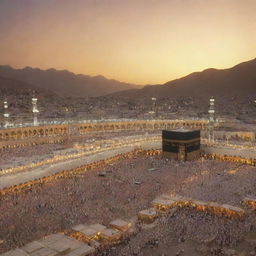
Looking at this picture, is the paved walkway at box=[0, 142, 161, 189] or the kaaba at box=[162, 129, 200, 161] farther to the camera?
the kaaba at box=[162, 129, 200, 161]

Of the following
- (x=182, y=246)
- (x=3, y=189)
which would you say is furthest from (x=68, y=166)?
(x=182, y=246)

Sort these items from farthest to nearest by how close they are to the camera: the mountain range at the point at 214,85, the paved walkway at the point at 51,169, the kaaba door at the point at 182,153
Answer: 1. the mountain range at the point at 214,85
2. the kaaba door at the point at 182,153
3. the paved walkway at the point at 51,169

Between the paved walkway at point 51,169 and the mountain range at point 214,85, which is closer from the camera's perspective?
the paved walkway at point 51,169

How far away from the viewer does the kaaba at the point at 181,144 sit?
28.1 meters

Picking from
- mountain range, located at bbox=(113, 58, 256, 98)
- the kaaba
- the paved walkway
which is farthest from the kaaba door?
mountain range, located at bbox=(113, 58, 256, 98)

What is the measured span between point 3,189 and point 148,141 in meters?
15.9

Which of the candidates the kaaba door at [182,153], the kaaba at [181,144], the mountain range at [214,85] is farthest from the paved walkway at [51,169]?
the mountain range at [214,85]

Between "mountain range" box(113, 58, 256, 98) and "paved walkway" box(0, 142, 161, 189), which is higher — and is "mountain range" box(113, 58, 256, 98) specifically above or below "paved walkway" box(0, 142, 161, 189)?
above

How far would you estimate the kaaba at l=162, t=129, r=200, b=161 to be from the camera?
2811 centimetres

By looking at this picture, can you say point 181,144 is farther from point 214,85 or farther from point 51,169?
point 214,85

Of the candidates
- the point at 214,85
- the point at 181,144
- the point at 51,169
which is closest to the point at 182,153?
the point at 181,144

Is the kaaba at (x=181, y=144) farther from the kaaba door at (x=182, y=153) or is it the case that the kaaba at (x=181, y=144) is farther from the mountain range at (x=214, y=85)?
the mountain range at (x=214, y=85)

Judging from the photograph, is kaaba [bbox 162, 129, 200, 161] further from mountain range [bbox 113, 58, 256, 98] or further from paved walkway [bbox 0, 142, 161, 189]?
mountain range [bbox 113, 58, 256, 98]

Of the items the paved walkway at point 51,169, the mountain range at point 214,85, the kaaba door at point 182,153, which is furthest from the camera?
the mountain range at point 214,85
